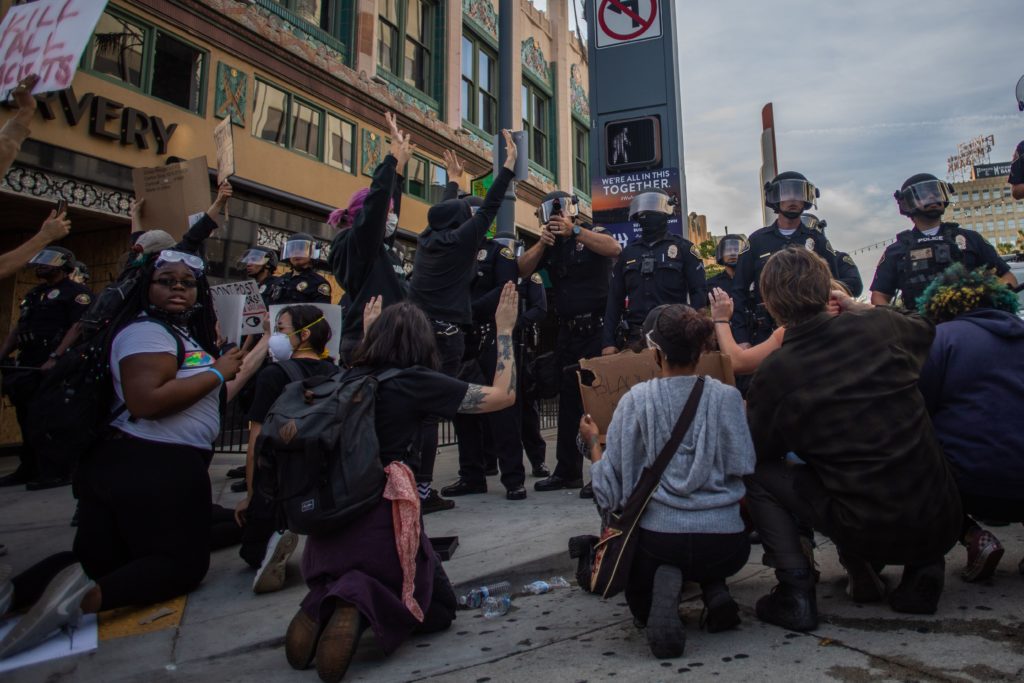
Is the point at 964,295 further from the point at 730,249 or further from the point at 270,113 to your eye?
the point at 270,113

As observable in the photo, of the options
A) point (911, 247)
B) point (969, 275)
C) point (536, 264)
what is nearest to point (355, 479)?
point (969, 275)

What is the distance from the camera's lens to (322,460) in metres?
2.34

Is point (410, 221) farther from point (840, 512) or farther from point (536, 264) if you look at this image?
point (840, 512)

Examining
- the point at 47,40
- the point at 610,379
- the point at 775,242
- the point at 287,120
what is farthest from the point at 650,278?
the point at 287,120

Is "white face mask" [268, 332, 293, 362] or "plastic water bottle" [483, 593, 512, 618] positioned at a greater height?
"white face mask" [268, 332, 293, 362]

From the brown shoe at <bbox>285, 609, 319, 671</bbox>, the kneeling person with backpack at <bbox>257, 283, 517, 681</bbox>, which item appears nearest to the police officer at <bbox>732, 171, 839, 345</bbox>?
the kneeling person with backpack at <bbox>257, 283, 517, 681</bbox>

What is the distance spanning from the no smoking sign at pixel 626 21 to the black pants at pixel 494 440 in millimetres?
5041

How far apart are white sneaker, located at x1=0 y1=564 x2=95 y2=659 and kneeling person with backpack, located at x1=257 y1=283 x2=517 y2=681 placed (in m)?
0.82

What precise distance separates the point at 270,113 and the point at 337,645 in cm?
1088

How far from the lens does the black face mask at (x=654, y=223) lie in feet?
16.4

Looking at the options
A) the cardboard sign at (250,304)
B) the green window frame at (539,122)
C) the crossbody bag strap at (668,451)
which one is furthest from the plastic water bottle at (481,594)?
the green window frame at (539,122)

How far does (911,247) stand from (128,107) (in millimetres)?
9376

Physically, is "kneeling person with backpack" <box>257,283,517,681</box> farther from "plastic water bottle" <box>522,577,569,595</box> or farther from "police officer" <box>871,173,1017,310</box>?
"police officer" <box>871,173,1017,310</box>

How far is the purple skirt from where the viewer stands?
2.29 metres
